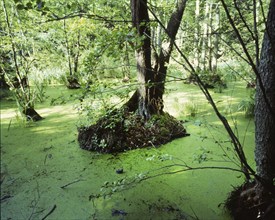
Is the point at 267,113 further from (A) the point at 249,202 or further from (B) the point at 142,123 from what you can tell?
(B) the point at 142,123

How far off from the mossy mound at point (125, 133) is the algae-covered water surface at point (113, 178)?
0.09m

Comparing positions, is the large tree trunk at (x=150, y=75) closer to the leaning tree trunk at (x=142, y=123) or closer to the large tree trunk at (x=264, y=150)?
the leaning tree trunk at (x=142, y=123)

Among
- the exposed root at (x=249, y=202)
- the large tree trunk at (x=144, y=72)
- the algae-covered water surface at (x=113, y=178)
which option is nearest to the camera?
the exposed root at (x=249, y=202)

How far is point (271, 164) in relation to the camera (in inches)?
49.0

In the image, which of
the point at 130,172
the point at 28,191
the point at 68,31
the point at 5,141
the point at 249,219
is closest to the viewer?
the point at 249,219

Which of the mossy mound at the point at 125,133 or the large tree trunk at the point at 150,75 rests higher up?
the large tree trunk at the point at 150,75

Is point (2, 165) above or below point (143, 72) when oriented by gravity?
below

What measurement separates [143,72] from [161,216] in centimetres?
152

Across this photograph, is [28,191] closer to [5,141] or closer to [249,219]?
[5,141]

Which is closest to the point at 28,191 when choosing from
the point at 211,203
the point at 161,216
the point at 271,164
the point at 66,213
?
the point at 66,213

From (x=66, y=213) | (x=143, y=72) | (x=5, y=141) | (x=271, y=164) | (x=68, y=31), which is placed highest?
(x=68, y=31)

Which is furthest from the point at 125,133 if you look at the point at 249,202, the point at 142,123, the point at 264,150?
the point at 264,150

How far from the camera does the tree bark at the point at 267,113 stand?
41.5 inches

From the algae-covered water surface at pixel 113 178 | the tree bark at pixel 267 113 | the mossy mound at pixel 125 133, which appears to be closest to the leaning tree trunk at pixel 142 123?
the mossy mound at pixel 125 133
